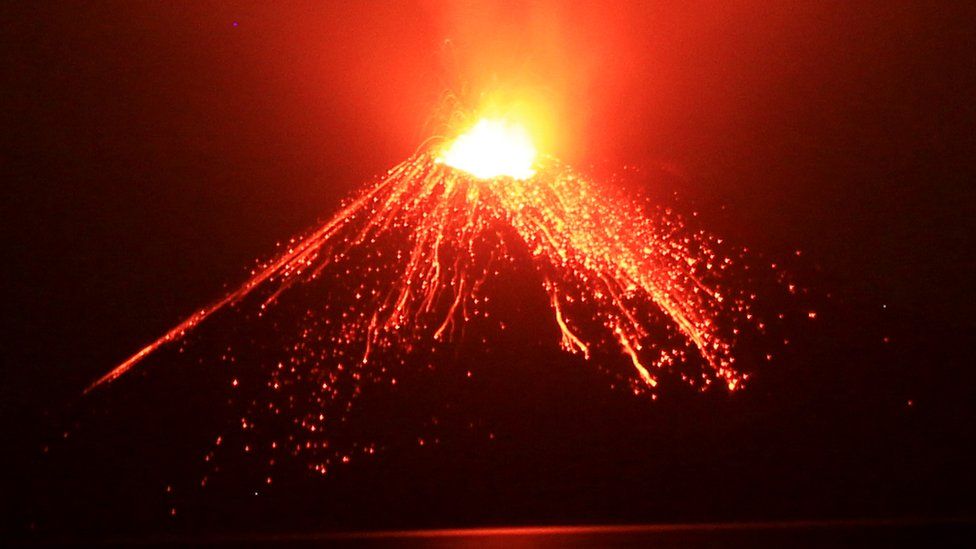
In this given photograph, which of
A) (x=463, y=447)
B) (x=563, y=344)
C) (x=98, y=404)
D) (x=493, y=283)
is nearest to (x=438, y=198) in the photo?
(x=493, y=283)

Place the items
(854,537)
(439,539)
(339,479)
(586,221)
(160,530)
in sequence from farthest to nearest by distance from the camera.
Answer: (586,221) → (339,479) → (160,530) → (439,539) → (854,537)

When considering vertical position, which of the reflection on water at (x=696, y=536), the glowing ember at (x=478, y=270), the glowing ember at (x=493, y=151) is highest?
the glowing ember at (x=493, y=151)

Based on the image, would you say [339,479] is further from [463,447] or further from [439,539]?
[439,539]

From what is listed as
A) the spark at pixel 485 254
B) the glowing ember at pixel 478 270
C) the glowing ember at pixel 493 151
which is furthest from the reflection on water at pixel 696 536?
the glowing ember at pixel 493 151

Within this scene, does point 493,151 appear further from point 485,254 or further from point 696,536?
point 696,536

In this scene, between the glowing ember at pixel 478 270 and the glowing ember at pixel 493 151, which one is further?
the glowing ember at pixel 493 151

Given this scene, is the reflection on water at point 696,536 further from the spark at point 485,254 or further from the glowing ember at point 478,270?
the spark at point 485,254

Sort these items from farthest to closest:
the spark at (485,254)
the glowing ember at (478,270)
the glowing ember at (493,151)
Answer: the glowing ember at (493,151)
the spark at (485,254)
the glowing ember at (478,270)

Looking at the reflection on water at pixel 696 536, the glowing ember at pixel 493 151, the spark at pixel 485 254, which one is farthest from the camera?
the glowing ember at pixel 493 151

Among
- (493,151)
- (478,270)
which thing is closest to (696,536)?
(478,270)

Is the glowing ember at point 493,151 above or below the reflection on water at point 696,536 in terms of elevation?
above
